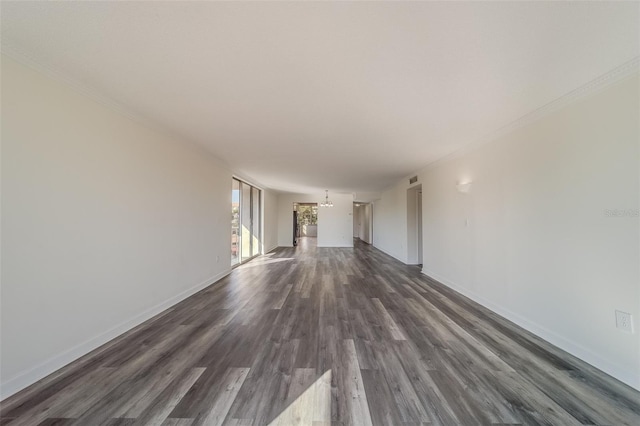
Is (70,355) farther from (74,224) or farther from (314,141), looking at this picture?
(314,141)

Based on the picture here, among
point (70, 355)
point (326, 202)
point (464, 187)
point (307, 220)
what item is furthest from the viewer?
point (307, 220)

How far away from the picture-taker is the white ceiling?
4.73ft

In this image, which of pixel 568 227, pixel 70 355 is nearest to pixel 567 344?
pixel 568 227

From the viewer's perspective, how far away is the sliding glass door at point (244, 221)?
21.6ft

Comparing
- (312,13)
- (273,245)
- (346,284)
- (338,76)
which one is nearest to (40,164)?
(312,13)

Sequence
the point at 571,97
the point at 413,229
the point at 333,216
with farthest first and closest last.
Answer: the point at 333,216 → the point at 413,229 → the point at 571,97

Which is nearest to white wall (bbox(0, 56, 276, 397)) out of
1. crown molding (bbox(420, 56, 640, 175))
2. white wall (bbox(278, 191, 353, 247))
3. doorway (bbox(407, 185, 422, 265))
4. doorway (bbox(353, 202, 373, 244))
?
crown molding (bbox(420, 56, 640, 175))

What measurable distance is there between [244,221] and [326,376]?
629cm

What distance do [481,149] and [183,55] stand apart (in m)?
3.99

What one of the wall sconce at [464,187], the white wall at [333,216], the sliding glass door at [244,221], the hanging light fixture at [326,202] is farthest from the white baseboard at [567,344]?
the white wall at [333,216]

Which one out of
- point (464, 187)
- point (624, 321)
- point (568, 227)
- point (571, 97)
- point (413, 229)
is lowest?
point (624, 321)

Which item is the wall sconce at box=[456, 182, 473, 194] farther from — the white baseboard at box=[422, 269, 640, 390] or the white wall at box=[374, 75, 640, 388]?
the white baseboard at box=[422, 269, 640, 390]

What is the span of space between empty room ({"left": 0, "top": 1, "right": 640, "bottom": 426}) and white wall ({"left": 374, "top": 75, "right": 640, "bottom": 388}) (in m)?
0.02

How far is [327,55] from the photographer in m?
1.79
